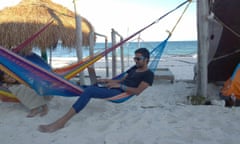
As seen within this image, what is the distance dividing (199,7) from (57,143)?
222cm

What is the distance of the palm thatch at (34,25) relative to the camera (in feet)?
11.6

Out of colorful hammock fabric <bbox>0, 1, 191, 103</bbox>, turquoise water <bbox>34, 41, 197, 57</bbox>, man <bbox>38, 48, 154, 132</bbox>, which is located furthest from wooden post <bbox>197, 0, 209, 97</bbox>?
colorful hammock fabric <bbox>0, 1, 191, 103</bbox>

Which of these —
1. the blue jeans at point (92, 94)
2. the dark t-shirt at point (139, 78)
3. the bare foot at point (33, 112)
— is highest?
the dark t-shirt at point (139, 78)

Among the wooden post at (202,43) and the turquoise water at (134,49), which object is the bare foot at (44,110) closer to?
the turquoise water at (134,49)

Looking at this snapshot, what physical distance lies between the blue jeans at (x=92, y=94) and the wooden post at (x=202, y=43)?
1.31m

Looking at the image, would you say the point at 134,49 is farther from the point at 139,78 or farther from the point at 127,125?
the point at 127,125

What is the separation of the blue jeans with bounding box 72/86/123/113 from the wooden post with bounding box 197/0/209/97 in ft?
4.31

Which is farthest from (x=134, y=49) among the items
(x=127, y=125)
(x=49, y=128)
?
(x=49, y=128)

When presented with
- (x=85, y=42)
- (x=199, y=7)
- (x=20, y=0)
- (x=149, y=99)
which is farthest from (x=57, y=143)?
(x=20, y=0)

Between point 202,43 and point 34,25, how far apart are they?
2.30 metres

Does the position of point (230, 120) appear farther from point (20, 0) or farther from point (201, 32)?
point (20, 0)

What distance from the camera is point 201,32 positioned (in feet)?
9.91

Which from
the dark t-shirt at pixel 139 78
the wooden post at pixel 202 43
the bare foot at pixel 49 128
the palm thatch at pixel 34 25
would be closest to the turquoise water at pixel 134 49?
the palm thatch at pixel 34 25

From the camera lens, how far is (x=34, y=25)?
3.61 meters
